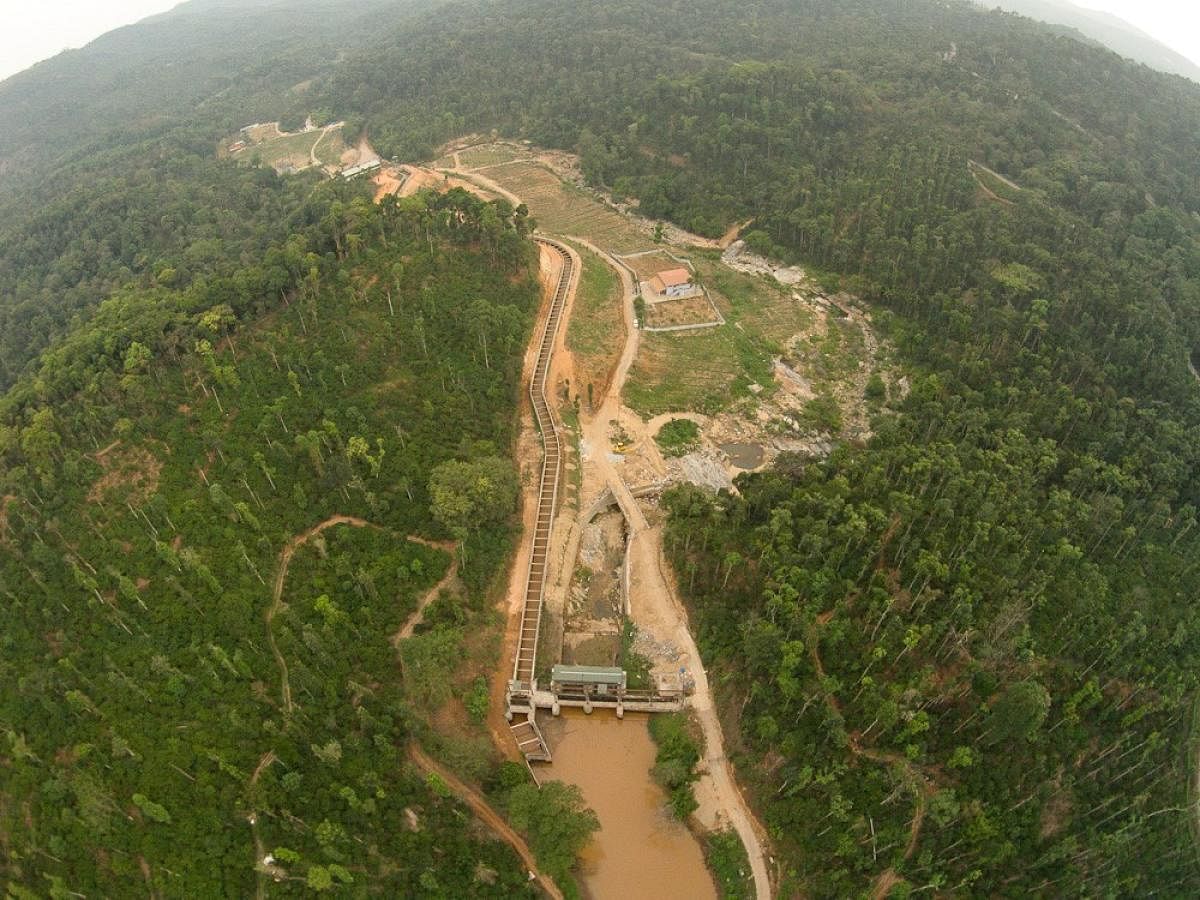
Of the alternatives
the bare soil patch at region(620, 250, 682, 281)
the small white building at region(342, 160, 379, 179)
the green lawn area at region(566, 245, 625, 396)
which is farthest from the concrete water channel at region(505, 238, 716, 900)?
the small white building at region(342, 160, 379, 179)

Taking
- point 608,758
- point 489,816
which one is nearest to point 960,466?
point 608,758

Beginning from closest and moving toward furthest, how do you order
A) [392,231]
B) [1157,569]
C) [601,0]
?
[1157,569], [392,231], [601,0]

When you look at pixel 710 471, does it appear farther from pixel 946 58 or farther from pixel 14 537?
pixel 946 58

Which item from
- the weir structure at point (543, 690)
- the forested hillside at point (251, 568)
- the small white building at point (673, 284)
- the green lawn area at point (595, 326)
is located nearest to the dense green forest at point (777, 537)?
the forested hillside at point (251, 568)

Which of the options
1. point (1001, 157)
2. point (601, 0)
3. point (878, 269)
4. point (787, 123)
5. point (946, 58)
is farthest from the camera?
point (601, 0)

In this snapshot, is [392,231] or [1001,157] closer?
[392,231]

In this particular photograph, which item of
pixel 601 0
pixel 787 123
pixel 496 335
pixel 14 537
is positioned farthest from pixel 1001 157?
pixel 14 537

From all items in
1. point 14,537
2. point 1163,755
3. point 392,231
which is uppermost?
point 392,231

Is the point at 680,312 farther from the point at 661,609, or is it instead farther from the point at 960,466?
the point at 661,609
